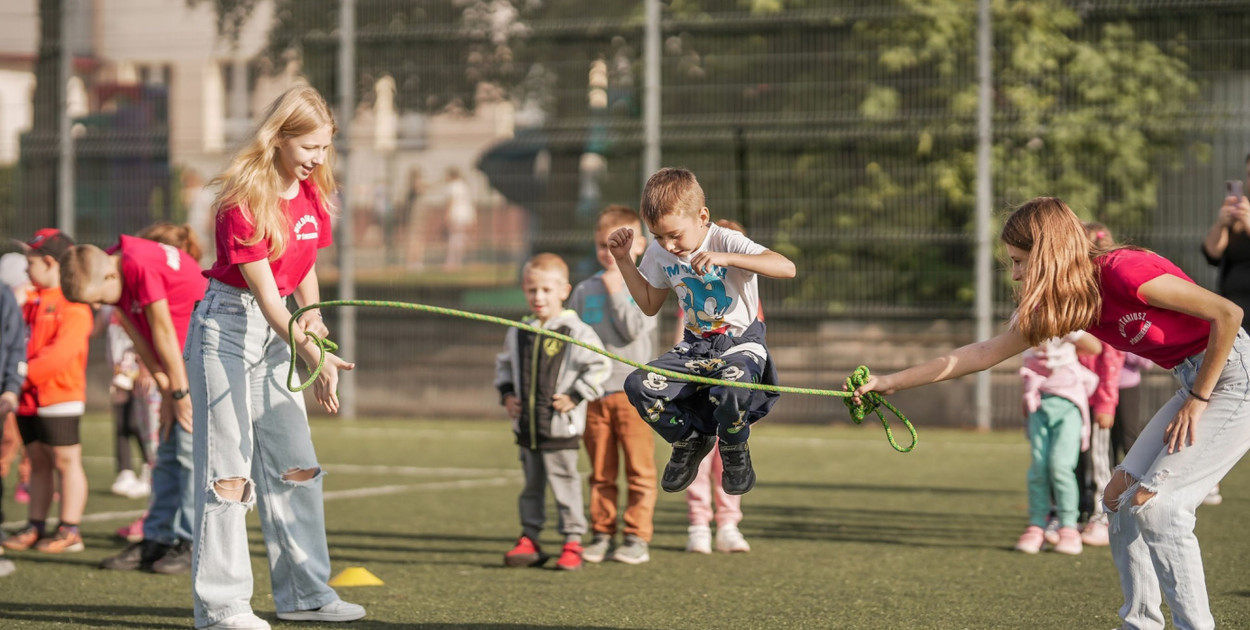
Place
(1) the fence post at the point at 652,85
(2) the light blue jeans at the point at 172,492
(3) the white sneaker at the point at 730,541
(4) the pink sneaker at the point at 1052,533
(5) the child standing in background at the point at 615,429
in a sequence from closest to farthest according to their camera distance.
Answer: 1. (2) the light blue jeans at the point at 172,492
2. (5) the child standing in background at the point at 615,429
3. (4) the pink sneaker at the point at 1052,533
4. (3) the white sneaker at the point at 730,541
5. (1) the fence post at the point at 652,85

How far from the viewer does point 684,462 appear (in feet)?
16.5

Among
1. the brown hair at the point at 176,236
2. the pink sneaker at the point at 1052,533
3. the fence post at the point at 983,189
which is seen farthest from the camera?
the fence post at the point at 983,189

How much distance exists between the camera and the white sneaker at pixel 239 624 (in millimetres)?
5191

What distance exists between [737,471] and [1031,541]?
10.3 ft

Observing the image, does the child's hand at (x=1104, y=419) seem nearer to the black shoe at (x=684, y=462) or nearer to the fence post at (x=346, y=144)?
the black shoe at (x=684, y=462)

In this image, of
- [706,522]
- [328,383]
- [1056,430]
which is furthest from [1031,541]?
[328,383]

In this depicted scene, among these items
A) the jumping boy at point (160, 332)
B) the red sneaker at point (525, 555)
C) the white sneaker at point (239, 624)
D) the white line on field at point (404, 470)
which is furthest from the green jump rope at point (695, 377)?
the white line on field at point (404, 470)

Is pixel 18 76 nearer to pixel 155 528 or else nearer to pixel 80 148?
pixel 80 148

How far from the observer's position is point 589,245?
15.4 metres

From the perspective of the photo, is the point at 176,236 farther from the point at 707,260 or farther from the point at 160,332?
the point at 707,260

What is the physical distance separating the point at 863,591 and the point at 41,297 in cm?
518

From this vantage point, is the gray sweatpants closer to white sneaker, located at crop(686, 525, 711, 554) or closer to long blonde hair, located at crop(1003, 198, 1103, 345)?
white sneaker, located at crop(686, 525, 711, 554)

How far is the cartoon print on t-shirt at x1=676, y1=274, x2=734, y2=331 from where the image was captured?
497 centimetres

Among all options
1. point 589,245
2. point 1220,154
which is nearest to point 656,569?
point 589,245
